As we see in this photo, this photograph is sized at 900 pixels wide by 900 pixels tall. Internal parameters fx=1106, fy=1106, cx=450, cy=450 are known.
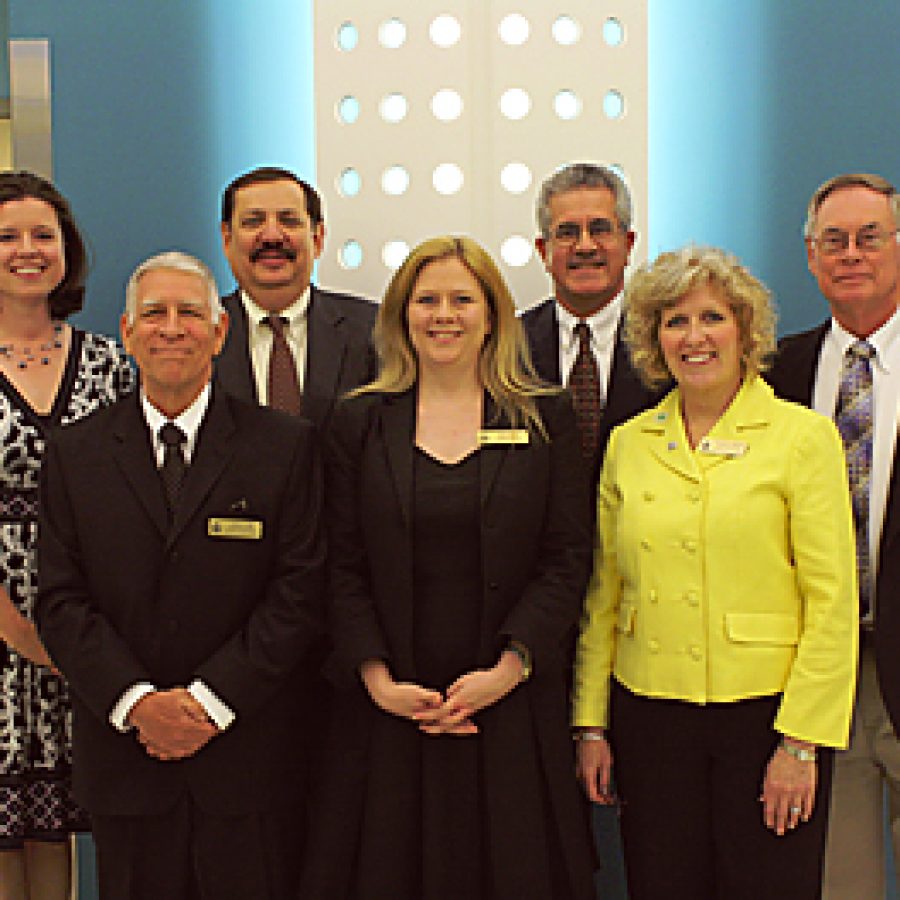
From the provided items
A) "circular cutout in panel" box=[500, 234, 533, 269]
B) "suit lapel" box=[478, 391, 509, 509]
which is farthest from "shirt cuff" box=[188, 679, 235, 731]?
"circular cutout in panel" box=[500, 234, 533, 269]

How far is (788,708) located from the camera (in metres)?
2.18

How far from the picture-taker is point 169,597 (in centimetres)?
227

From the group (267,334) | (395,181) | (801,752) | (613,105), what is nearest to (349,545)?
(267,334)

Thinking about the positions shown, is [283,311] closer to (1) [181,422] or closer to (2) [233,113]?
(1) [181,422]

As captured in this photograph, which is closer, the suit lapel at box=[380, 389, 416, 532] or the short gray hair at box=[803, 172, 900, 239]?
the suit lapel at box=[380, 389, 416, 532]

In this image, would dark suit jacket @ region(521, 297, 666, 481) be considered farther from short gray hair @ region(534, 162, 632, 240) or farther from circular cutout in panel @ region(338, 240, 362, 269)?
circular cutout in panel @ region(338, 240, 362, 269)

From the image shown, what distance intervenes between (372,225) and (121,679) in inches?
70.4

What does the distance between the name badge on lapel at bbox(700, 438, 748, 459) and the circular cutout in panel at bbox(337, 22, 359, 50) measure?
1.92 m

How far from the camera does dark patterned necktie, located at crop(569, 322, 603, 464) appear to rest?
2.78 m

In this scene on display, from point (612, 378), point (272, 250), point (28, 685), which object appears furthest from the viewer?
A: point (272, 250)

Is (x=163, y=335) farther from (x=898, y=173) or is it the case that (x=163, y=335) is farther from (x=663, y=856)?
(x=898, y=173)

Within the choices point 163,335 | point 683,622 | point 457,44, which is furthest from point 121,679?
point 457,44

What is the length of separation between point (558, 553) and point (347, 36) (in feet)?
6.48

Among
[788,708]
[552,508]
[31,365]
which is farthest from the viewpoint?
[31,365]
